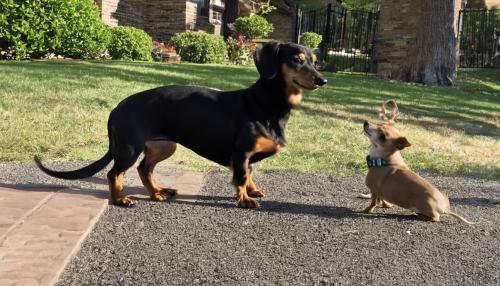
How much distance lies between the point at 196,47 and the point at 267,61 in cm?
1454

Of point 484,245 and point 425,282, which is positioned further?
point 484,245

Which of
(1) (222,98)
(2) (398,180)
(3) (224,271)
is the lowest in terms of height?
(3) (224,271)

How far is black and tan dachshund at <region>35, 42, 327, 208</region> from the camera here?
407 centimetres

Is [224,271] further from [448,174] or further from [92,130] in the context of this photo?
[92,130]

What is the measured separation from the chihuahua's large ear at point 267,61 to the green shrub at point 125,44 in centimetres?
1266

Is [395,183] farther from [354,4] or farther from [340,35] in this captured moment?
[354,4]

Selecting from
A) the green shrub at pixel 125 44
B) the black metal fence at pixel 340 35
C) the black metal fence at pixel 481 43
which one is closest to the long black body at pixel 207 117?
the green shrub at pixel 125 44

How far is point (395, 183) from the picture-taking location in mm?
4031

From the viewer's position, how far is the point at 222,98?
4.33m

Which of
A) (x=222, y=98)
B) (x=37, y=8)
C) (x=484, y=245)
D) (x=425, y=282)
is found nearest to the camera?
(x=425, y=282)

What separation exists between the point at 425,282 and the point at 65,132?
5075 mm

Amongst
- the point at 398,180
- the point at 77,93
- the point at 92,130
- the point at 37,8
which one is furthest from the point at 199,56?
the point at 398,180

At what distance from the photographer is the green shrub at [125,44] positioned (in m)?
16.1

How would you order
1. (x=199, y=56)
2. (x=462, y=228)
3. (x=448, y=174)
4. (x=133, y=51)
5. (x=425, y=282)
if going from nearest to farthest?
1. (x=425, y=282)
2. (x=462, y=228)
3. (x=448, y=174)
4. (x=133, y=51)
5. (x=199, y=56)
